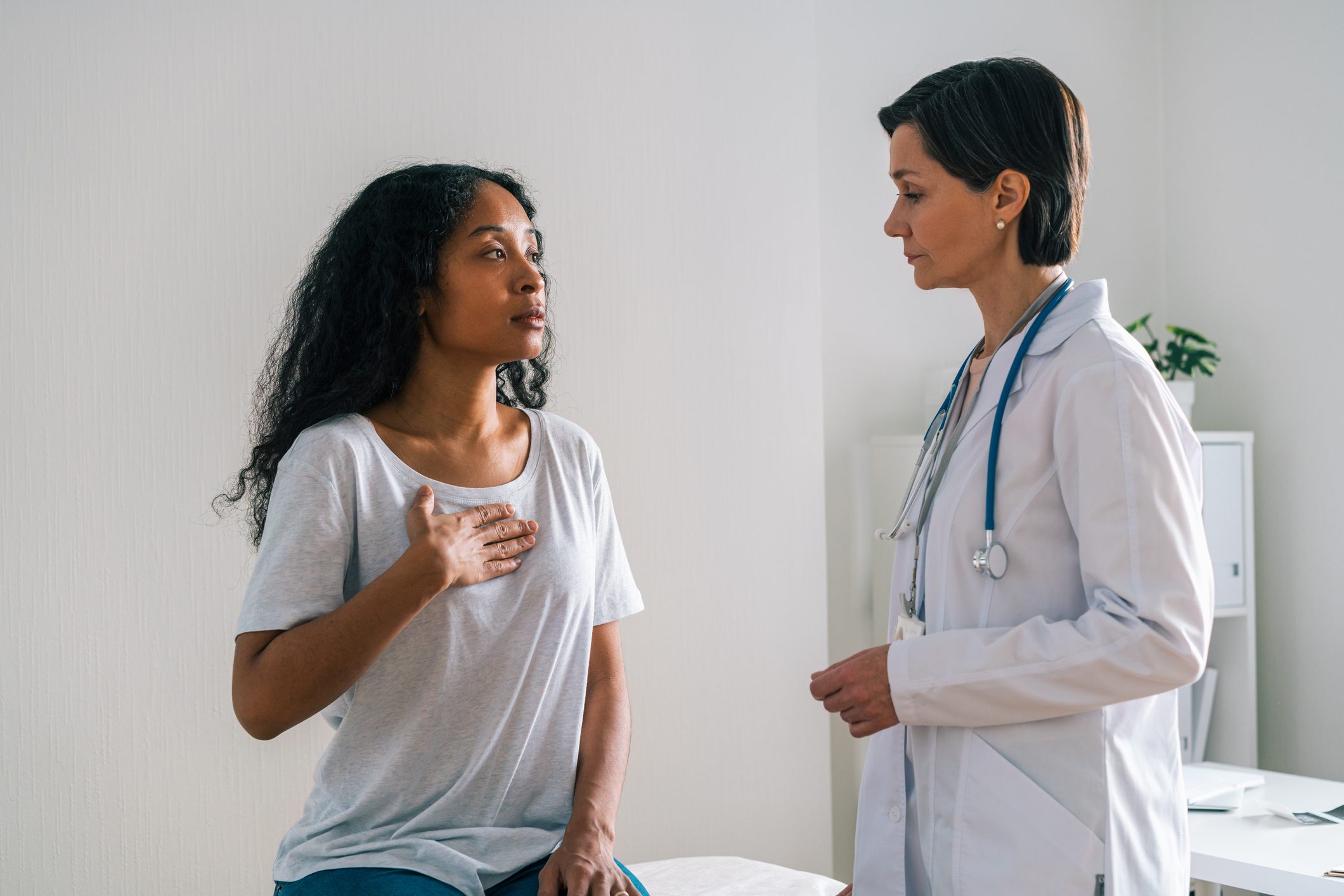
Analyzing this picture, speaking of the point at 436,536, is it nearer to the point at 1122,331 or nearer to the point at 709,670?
the point at 1122,331

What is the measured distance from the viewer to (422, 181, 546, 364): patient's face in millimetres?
1506

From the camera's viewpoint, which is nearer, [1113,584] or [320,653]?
[1113,584]

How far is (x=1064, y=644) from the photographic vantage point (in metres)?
1.15

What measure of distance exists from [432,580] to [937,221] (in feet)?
2.55

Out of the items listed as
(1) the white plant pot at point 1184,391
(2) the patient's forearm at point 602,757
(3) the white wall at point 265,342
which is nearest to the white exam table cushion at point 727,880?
(3) the white wall at point 265,342

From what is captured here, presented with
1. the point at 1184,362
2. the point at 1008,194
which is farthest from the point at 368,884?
the point at 1184,362

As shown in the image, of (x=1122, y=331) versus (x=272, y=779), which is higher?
(x=1122, y=331)

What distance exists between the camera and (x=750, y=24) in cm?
285

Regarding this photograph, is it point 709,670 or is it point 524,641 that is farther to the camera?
point 709,670

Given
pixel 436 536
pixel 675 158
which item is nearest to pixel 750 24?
pixel 675 158

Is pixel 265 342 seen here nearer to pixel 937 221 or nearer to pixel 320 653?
pixel 320 653

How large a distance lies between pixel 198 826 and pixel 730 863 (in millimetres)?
1080

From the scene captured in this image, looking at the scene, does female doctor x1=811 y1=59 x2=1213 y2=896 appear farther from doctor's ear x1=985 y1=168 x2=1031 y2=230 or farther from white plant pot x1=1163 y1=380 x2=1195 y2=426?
white plant pot x1=1163 y1=380 x2=1195 y2=426

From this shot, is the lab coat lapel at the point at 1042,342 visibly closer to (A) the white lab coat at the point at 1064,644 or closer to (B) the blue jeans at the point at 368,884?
(A) the white lab coat at the point at 1064,644
